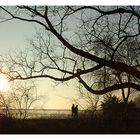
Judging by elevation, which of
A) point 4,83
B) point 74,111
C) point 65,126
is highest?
point 4,83

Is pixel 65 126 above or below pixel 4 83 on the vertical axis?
below

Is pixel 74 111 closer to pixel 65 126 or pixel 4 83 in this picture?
pixel 65 126

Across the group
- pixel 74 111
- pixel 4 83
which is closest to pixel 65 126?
pixel 74 111

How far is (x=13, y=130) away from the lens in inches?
175

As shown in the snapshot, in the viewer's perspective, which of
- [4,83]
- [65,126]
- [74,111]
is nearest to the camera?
[65,126]

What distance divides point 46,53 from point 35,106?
0.61 metres

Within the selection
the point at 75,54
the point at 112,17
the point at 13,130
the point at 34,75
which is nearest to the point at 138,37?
the point at 112,17

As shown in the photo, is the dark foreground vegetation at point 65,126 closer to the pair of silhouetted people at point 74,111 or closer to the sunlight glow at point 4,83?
the pair of silhouetted people at point 74,111

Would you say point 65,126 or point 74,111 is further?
point 74,111

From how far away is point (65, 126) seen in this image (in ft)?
14.8

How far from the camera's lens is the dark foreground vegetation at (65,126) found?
443cm

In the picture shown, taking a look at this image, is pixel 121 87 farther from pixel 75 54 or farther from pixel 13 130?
pixel 13 130

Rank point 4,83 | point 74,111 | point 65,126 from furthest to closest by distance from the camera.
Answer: point 4,83 < point 74,111 < point 65,126
